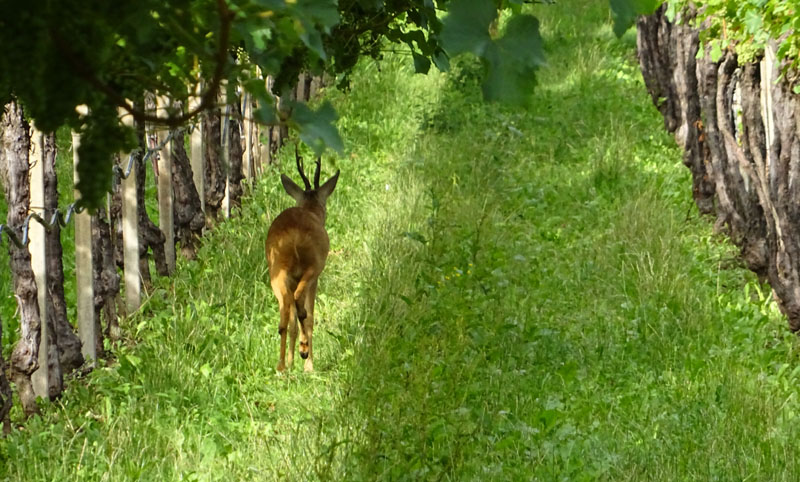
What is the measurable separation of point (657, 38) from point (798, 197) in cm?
700

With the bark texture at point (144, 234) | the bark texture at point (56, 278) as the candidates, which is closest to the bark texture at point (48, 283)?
the bark texture at point (56, 278)

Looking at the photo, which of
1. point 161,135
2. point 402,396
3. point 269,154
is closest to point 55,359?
point 402,396

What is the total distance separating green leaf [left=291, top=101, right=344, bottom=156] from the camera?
1385 mm

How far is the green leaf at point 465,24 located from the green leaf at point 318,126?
18 centimetres

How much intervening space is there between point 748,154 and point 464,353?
8.99ft

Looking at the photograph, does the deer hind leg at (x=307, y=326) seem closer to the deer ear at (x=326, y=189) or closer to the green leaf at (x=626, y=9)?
the deer ear at (x=326, y=189)

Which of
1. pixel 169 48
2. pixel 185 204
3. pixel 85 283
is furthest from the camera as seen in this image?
pixel 185 204

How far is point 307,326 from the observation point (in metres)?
6.66

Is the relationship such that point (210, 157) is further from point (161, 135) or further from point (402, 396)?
point (402, 396)

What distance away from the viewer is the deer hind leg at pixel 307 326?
6496 mm

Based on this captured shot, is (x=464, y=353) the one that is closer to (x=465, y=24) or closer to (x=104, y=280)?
(x=104, y=280)

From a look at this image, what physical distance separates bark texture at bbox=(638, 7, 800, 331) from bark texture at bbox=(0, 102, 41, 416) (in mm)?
4333

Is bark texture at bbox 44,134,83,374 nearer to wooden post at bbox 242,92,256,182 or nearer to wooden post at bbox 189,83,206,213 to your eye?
wooden post at bbox 189,83,206,213

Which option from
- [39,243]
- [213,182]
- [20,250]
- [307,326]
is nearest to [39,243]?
[39,243]
